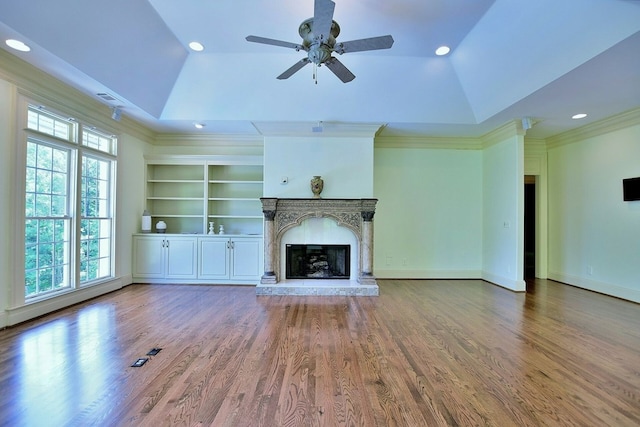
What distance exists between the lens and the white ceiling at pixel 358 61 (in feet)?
9.16

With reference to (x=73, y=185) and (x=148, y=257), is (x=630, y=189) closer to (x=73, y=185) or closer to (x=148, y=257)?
(x=148, y=257)

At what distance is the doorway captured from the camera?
20.4 ft

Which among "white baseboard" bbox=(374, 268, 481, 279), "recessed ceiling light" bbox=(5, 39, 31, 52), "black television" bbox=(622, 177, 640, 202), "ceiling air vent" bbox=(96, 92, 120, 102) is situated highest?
"recessed ceiling light" bbox=(5, 39, 31, 52)

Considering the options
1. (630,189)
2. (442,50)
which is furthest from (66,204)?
(630,189)

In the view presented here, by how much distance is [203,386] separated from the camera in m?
2.07

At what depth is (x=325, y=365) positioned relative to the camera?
7.79 feet

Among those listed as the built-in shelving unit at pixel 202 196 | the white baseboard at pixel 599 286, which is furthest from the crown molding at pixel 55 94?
the white baseboard at pixel 599 286

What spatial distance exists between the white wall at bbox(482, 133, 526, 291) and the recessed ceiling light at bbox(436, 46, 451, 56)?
2.10 metres

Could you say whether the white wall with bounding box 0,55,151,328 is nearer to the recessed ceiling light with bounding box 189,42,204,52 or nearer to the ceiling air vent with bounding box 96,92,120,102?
the ceiling air vent with bounding box 96,92,120,102

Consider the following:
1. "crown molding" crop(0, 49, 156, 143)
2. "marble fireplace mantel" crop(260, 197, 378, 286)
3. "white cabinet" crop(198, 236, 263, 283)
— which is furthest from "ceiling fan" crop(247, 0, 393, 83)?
"white cabinet" crop(198, 236, 263, 283)

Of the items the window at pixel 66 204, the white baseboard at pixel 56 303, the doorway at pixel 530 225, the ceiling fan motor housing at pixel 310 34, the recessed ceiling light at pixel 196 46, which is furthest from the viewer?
the doorway at pixel 530 225

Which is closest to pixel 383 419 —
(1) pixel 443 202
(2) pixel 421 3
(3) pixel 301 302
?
(3) pixel 301 302

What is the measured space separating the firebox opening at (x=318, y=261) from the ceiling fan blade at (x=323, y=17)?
338 cm

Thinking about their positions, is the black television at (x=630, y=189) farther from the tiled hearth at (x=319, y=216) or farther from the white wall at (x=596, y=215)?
the tiled hearth at (x=319, y=216)
